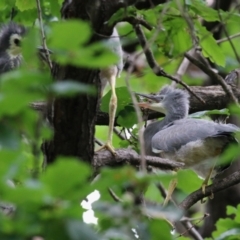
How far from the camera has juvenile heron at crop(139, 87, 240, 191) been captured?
345 centimetres

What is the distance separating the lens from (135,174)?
1.26 metres

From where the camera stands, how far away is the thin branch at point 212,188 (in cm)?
312

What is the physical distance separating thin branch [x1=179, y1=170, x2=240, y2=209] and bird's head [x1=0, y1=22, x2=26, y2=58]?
1329mm

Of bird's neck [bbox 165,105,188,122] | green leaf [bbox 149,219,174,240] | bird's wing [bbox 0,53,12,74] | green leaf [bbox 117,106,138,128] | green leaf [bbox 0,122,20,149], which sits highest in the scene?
green leaf [bbox 0,122,20,149]

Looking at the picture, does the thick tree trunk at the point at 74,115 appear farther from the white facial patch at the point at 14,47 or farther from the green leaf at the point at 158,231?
the white facial patch at the point at 14,47

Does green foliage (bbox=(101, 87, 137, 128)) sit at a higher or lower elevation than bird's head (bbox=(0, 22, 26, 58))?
higher

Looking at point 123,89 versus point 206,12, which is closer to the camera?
point 206,12

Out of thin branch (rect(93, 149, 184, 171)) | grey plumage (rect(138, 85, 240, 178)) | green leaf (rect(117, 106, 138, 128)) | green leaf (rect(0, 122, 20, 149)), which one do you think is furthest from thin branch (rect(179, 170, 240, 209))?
green leaf (rect(0, 122, 20, 149))

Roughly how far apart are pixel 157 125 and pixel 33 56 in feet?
9.61

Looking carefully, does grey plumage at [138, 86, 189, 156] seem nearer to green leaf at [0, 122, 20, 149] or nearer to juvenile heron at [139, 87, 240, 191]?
juvenile heron at [139, 87, 240, 191]

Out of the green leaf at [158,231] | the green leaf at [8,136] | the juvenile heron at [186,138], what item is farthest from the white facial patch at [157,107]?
the green leaf at [8,136]

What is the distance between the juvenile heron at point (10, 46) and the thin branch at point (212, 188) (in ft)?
4.26

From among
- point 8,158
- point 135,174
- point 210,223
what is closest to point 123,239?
point 135,174

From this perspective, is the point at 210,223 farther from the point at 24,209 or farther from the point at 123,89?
the point at 24,209
